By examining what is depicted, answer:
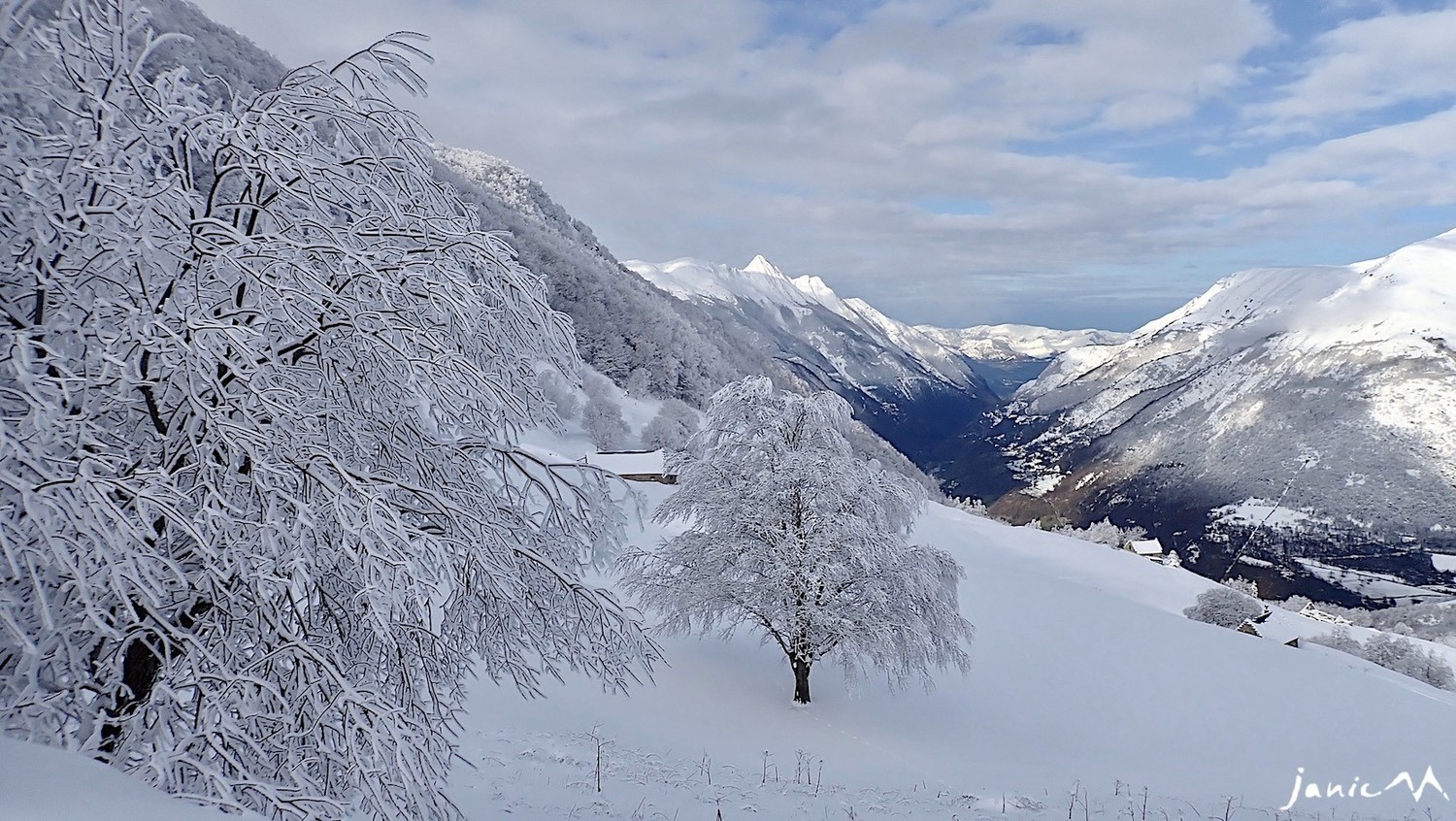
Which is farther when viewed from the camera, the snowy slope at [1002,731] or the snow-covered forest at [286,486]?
the snowy slope at [1002,731]

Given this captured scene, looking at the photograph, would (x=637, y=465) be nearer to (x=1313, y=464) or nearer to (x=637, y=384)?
(x=637, y=384)

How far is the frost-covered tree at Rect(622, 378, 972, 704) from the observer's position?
12.5 m

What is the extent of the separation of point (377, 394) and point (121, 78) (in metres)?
1.96

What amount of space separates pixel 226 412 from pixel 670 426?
54.3 m

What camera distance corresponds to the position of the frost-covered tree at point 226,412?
3064 millimetres

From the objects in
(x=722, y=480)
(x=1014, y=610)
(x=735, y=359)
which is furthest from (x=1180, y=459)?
(x=722, y=480)

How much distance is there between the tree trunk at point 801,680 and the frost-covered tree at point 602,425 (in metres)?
40.3

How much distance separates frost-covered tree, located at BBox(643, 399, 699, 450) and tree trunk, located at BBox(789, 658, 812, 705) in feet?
130

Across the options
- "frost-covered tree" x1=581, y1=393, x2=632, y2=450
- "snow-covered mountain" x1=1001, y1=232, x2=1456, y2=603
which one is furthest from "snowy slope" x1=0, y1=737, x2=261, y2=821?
"snow-covered mountain" x1=1001, y1=232, x2=1456, y2=603

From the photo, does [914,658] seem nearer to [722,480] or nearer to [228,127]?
[722,480]

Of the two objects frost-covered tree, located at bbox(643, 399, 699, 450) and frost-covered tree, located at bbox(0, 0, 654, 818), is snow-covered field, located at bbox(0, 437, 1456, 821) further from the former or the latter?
frost-covered tree, located at bbox(643, 399, 699, 450)

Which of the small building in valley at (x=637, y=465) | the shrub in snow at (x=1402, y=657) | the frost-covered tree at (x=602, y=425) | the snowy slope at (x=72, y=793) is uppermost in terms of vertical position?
the frost-covered tree at (x=602, y=425)

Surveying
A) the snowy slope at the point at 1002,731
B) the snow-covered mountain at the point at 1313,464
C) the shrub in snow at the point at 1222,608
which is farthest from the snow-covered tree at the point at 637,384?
the snow-covered mountain at the point at 1313,464

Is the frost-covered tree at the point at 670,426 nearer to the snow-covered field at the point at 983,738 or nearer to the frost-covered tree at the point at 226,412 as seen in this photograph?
the snow-covered field at the point at 983,738
